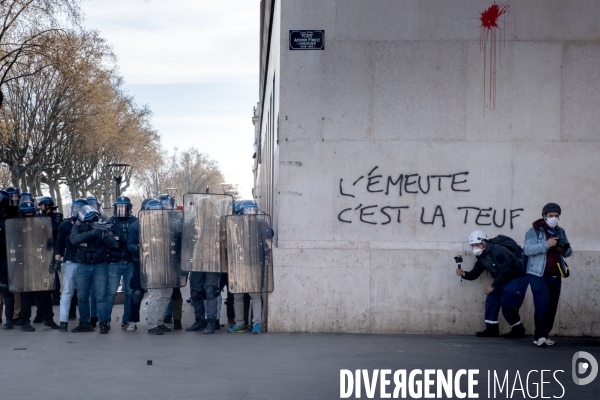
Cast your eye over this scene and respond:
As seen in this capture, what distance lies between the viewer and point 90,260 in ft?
37.1

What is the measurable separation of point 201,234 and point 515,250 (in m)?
3.99

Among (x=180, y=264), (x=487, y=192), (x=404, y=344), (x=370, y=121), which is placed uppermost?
(x=370, y=121)

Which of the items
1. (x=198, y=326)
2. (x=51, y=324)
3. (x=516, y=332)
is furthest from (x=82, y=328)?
(x=516, y=332)

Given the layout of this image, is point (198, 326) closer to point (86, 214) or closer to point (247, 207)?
point (247, 207)

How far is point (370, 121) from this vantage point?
1130 cm

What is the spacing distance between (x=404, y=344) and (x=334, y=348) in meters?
0.90

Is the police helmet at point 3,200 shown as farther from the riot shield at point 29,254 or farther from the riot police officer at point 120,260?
the riot police officer at point 120,260

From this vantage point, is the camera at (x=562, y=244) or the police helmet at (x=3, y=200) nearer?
the camera at (x=562, y=244)

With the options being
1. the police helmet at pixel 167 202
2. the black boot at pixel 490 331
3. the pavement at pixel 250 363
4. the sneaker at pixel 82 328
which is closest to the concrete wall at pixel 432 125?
the black boot at pixel 490 331

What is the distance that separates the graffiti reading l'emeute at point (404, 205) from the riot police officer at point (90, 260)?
3.11 meters

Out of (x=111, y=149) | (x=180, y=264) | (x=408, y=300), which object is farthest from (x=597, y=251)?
(x=111, y=149)

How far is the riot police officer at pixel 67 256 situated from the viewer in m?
11.5

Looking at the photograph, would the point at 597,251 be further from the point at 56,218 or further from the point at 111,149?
the point at 111,149

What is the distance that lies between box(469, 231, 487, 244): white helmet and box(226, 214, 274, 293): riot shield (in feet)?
8.29
